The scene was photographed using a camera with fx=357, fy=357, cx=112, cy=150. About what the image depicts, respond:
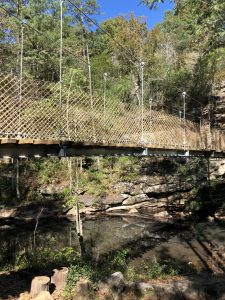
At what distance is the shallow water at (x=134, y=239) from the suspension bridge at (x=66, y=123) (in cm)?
221

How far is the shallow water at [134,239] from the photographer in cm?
762

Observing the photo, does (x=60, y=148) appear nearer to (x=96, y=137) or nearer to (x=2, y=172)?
Answer: (x=96, y=137)

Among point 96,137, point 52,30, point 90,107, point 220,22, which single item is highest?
point 52,30

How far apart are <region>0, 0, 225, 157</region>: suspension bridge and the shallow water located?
7.26ft

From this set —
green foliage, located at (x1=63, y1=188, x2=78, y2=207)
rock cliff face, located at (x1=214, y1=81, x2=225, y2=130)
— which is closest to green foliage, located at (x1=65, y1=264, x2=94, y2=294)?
green foliage, located at (x1=63, y1=188, x2=78, y2=207)

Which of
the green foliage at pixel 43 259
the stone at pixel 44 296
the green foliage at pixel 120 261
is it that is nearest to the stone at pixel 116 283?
the stone at pixel 44 296

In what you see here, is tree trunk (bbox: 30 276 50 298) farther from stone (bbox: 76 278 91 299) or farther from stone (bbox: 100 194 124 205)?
stone (bbox: 100 194 124 205)

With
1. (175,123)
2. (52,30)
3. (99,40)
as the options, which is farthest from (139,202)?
(99,40)

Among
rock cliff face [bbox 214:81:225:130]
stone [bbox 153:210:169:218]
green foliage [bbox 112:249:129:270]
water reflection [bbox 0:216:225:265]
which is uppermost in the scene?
rock cliff face [bbox 214:81:225:130]

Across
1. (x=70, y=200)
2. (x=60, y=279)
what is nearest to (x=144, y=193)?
(x=70, y=200)

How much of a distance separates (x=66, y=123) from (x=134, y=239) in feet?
16.5

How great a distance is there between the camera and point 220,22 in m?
7.84

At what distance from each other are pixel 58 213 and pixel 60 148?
8.30m

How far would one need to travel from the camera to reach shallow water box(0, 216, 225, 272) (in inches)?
300
